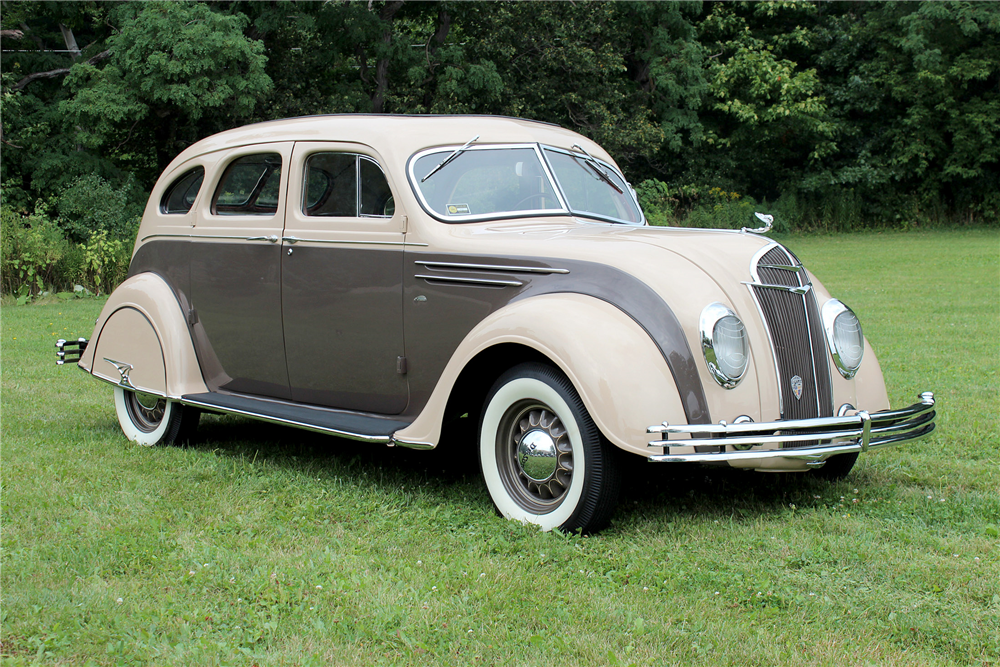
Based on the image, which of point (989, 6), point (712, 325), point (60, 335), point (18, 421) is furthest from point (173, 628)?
point (989, 6)

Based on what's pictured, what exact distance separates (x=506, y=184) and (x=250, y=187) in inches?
65.5

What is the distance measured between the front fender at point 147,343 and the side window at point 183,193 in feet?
1.56

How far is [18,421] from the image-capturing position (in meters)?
6.47

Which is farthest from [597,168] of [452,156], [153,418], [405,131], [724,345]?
[153,418]

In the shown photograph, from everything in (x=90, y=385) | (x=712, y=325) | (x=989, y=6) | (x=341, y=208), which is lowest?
(x=90, y=385)

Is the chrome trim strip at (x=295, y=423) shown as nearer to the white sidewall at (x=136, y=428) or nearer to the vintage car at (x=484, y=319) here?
the vintage car at (x=484, y=319)

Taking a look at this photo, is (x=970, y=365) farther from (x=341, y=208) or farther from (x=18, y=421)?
(x=18, y=421)

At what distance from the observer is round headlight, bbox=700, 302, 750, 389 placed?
385 centimetres

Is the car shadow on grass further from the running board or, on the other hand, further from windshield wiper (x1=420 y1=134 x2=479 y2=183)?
windshield wiper (x1=420 y1=134 x2=479 y2=183)

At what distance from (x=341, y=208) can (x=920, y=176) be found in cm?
2518

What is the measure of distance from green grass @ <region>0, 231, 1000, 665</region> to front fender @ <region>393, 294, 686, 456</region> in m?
0.56

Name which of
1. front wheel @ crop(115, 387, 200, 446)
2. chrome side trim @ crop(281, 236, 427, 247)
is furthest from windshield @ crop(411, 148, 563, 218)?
front wheel @ crop(115, 387, 200, 446)

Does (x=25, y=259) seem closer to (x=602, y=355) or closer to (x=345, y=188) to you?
(x=345, y=188)

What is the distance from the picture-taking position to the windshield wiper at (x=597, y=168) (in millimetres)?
5562
